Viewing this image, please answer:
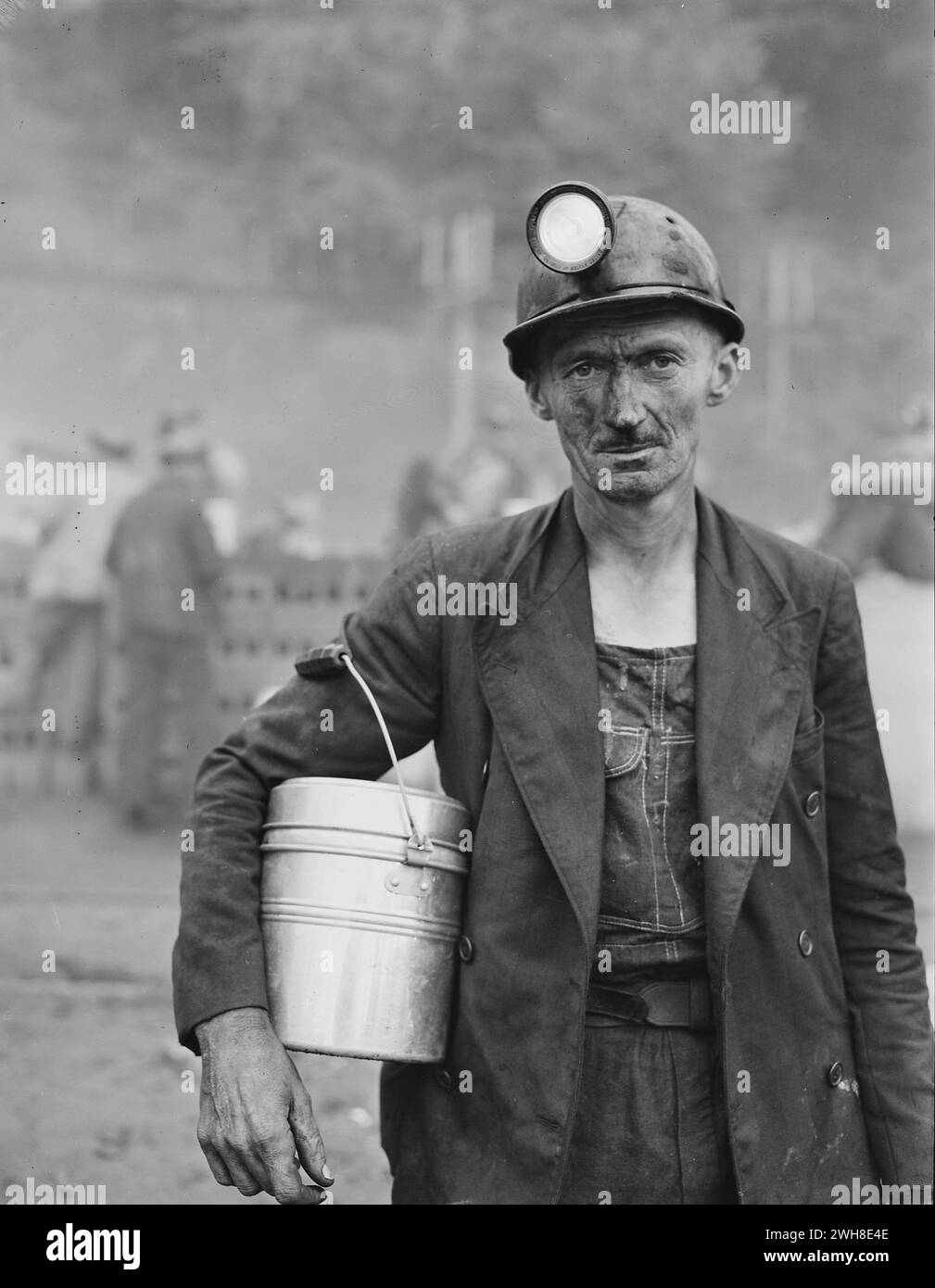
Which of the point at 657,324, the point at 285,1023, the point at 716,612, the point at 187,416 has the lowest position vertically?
the point at 285,1023

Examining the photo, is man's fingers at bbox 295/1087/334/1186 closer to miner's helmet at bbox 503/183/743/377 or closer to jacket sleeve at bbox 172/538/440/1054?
jacket sleeve at bbox 172/538/440/1054

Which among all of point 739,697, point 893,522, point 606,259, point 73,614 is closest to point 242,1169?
point 739,697

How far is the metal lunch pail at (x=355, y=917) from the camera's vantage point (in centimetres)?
235

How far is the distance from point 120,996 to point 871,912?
4474mm

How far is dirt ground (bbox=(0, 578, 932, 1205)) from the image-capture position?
4984 mm

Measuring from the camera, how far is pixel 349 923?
235 cm

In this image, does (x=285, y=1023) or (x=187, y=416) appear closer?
(x=285, y=1023)

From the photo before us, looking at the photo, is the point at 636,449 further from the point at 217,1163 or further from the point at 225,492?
the point at 225,492

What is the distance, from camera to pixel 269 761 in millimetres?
2518

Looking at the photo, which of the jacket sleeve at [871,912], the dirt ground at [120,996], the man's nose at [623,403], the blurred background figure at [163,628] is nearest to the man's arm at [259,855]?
the man's nose at [623,403]
